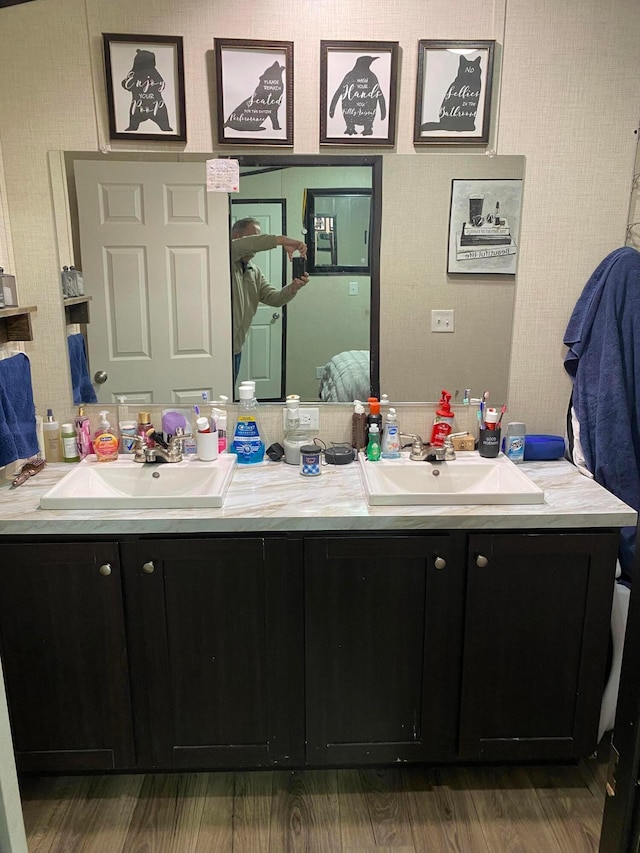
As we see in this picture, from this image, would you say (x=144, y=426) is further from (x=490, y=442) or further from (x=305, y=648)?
(x=490, y=442)

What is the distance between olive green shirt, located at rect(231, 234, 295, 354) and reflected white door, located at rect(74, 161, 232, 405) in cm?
3

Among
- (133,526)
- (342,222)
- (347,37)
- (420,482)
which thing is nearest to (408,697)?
(420,482)

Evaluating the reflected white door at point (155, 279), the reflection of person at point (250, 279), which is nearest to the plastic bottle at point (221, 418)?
the reflected white door at point (155, 279)

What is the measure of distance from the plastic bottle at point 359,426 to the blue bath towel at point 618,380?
74cm

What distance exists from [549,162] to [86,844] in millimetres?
2459

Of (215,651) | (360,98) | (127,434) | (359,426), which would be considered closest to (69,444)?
(127,434)

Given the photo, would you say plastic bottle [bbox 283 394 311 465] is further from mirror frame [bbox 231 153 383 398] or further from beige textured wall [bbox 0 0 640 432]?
beige textured wall [bbox 0 0 640 432]

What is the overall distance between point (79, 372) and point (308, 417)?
0.80 metres

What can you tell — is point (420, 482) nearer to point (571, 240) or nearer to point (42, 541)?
point (571, 240)

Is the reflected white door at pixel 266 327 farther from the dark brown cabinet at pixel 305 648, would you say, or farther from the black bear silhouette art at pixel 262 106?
the dark brown cabinet at pixel 305 648

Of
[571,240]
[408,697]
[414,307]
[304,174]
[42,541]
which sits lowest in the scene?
[408,697]

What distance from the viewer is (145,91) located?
1.97 m

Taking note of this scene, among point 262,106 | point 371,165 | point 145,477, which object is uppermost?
point 262,106

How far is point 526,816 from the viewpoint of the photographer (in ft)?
6.05
